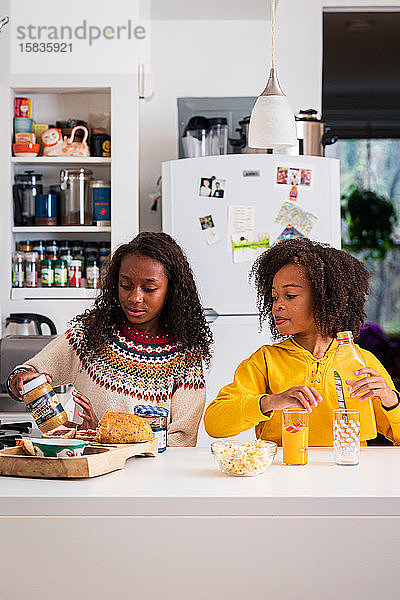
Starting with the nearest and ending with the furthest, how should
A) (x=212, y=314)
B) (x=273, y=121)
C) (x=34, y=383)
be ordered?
A: (x=34, y=383), (x=273, y=121), (x=212, y=314)

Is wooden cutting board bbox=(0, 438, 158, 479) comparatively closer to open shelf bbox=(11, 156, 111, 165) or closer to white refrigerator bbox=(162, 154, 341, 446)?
white refrigerator bbox=(162, 154, 341, 446)

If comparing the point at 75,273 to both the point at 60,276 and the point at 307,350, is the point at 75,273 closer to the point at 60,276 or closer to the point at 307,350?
the point at 60,276

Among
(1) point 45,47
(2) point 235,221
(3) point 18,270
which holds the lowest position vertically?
(3) point 18,270

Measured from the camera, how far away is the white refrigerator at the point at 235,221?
135 inches

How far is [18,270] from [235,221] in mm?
1050

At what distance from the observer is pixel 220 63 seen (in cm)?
407

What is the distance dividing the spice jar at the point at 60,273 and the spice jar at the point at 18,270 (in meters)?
0.15

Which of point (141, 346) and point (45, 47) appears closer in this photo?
point (141, 346)

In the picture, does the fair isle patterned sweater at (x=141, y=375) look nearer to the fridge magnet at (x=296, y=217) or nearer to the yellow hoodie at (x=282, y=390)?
the yellow hoodie at (x=282, y=390)

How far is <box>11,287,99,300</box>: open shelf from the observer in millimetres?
3662

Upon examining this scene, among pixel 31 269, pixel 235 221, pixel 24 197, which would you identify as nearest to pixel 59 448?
pixel 235 221

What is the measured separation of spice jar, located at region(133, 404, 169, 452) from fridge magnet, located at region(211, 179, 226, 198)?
197 cm

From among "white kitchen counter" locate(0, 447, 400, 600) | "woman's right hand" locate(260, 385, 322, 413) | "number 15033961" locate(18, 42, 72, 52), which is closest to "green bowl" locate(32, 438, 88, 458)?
"white kitchen counter" locate(0, 447, 400, 600)

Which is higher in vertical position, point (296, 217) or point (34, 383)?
point (296, 217)
